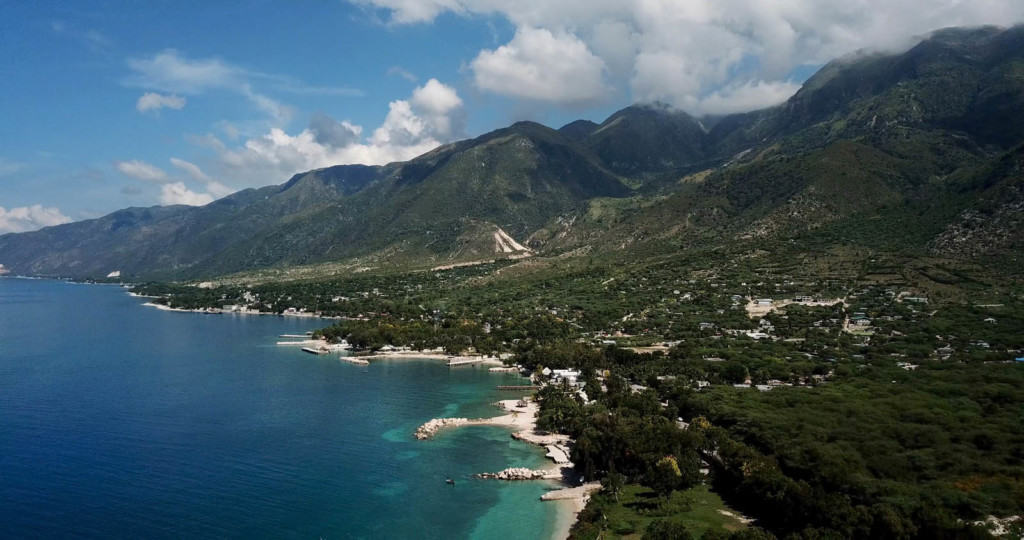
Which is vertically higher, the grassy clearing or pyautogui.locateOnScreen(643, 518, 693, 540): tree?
pyautogui.locateOnScreen(643, 518, 693, 540): tree

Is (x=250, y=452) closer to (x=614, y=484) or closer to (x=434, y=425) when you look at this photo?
(x=434, y=425)

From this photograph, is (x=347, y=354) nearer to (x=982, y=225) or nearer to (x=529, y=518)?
(x=529, y=518)

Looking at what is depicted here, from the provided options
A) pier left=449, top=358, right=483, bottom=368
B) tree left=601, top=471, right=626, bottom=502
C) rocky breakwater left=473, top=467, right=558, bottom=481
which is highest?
pier left=449, top=358, right=483, bottom=368

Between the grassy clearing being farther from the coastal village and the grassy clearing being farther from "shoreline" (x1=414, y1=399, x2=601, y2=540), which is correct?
"shoreline" (x1=414, y1=399, x2=601, y2=540)

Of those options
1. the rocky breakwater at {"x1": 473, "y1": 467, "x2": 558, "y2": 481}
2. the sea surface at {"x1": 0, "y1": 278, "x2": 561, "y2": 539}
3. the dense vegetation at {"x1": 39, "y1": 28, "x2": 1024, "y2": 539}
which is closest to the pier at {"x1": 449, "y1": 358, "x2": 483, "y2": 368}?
the sea surface at {"x1": 0, "y1": 278, "x2": 561, "y2": 539}

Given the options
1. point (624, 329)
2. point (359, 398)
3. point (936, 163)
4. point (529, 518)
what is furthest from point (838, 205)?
point (529, 518)

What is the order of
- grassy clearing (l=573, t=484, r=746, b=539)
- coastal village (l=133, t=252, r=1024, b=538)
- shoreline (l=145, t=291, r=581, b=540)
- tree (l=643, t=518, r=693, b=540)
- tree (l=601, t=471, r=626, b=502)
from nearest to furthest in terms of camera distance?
1. tree (l=643, t=518, r=693, b=540)
2. grassy clearing (l=573, t=484, r=746, b=539)
3. shoreline (l=145, t=291, r=581, b=540)
4. tree (l=601, t=471, r=626, b=502)
5. coastal village (l=133, t=252, r=1024, b=538)
